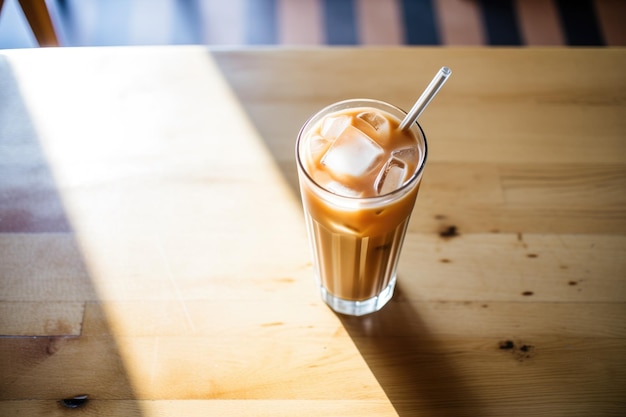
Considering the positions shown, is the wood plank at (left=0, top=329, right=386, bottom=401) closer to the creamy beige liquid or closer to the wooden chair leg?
the creamy beige liquid

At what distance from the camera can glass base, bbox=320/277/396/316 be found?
2.76 feet

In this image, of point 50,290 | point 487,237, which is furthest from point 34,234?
point 487,237

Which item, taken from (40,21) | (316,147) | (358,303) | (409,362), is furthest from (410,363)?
(40,21)

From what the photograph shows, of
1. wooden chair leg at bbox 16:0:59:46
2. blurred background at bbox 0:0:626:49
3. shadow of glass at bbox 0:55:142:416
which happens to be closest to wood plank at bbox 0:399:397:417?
shadow of glass at bbox 0:55:142:416

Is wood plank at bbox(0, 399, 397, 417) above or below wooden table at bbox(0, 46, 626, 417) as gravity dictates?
below

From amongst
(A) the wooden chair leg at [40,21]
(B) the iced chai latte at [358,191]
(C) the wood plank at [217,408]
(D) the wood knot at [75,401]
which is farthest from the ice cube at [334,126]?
(A) the wooden chair leg at [40,21]

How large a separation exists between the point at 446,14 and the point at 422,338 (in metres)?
1.79

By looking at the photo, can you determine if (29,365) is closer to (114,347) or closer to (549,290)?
(114,347)

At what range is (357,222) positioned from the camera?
72cm

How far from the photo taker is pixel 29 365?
2.65 feet

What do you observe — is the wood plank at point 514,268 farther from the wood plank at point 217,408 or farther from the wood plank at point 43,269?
the wood plank at point 43,269

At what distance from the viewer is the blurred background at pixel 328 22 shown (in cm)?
219

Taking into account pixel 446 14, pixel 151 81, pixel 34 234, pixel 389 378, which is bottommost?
pixel 446 14

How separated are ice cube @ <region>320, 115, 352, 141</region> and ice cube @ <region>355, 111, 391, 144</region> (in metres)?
0.02
